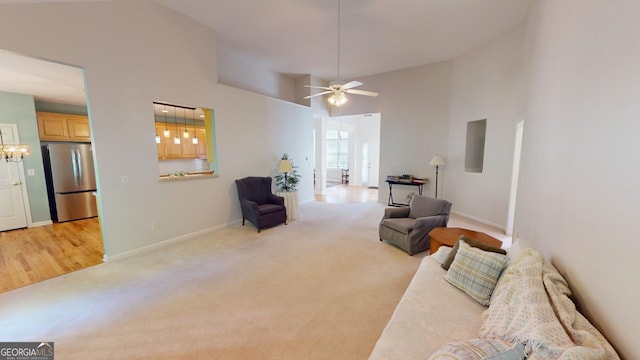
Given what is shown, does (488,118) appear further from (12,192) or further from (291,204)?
(12,192)

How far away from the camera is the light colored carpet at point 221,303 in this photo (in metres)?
1.83

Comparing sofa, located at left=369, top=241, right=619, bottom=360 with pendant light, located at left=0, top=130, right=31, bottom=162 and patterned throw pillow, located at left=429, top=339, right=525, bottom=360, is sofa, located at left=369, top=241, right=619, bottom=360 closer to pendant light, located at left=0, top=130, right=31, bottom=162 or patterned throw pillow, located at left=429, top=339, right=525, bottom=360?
patterned throw pillow, located at left=429, top=339, right=525, bottom=360

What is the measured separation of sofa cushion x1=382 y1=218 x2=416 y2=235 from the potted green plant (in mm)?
2608

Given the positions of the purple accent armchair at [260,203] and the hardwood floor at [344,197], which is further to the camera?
the hardwood floor at [344,197]

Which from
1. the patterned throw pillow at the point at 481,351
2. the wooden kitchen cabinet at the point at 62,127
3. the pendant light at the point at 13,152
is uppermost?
the wooden kitchen cabinet at the point at 62,127

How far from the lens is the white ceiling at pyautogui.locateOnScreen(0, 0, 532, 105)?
3.47m

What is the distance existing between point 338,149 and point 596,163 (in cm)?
1021

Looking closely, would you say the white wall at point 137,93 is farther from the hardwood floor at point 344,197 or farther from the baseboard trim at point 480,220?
the baseboard trim at point 480,220

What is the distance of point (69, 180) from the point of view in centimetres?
511

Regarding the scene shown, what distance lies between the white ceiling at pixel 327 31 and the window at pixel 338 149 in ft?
18.2

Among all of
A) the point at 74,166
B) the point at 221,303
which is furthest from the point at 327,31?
the point at 74,166

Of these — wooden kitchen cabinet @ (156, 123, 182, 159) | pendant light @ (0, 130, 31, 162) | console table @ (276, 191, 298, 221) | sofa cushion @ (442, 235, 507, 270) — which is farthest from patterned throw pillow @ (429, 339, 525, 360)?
wooden kitchen cabinet @ (156, 123, 182, 159)

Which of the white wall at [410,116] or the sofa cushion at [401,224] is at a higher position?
the white wall at [410,116]

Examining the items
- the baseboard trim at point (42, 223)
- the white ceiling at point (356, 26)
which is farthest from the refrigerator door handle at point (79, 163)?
the white ceiling at point (356, 26)
